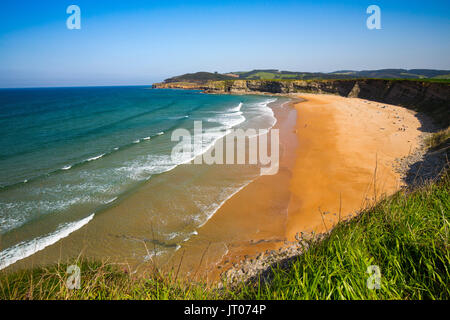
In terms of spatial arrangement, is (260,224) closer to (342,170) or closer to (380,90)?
(342,170)

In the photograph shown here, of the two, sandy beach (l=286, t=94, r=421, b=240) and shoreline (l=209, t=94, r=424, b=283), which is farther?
sandy beach (l=286, t=94, r=421, b=240)

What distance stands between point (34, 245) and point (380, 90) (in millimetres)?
56707

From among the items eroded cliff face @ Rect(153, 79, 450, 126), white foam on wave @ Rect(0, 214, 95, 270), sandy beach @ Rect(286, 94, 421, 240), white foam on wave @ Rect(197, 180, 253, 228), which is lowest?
white foam on wave @ Rect(0, 214, 95, 270)

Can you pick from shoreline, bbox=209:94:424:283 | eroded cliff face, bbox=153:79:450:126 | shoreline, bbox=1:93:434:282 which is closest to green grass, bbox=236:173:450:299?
shoreline, bbox=209:94:424:283

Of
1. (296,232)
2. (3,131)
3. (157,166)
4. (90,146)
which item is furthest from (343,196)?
(3,131)

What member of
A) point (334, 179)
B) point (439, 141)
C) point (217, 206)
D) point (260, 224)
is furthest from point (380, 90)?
point (217, 206)

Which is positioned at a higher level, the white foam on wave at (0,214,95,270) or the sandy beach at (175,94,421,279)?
the sandy beach at (175,94,421,279)

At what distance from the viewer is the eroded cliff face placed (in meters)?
23.1

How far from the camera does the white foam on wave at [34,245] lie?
600cm

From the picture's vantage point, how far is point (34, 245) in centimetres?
649

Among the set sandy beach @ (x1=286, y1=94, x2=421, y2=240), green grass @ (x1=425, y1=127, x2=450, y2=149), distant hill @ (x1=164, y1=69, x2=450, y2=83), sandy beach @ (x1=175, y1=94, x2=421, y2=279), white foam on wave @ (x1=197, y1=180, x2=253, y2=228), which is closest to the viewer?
sandy beach @ (x1=175, y1=94, x2=421, y2=279)

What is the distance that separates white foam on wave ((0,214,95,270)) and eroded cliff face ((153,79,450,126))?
2676cm

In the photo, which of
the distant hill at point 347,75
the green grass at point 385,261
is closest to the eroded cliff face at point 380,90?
the green grass at point 385,261
